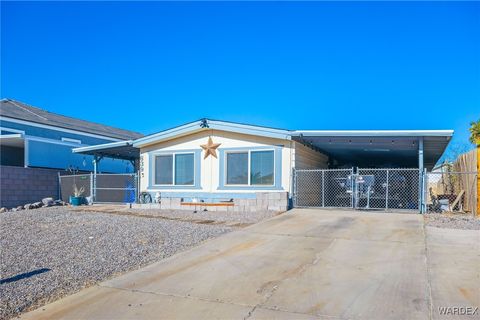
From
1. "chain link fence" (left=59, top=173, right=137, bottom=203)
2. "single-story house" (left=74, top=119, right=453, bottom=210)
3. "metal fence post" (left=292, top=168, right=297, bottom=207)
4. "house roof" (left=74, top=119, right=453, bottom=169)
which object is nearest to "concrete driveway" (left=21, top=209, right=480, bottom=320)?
"house roof" (left=74, top=119, right=453, bottom=169)

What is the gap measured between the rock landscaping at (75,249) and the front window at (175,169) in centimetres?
372

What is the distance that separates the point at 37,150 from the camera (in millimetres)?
19953

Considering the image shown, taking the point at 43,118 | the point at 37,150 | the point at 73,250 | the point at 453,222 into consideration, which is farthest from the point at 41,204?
the point at 453,222

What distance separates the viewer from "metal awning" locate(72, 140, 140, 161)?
15758mm

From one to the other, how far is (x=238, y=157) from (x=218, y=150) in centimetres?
83

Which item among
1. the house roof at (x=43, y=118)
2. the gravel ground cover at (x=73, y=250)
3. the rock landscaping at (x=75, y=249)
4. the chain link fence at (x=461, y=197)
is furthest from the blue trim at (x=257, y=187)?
the house roof at (x=43, y=118)

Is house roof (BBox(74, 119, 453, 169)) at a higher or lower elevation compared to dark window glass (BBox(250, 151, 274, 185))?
higher

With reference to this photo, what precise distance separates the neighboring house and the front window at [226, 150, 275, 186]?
10414 millimetres

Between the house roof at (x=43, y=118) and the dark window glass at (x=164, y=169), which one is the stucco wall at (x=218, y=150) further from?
the house roof at (x=43, y=118)

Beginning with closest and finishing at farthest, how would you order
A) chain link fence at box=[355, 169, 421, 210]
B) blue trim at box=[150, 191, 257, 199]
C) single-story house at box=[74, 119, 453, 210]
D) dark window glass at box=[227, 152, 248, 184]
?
single-story house at box=[74, 119, 453, 210] → blue trim at box=[150, 191, 257, 199] → dark window glass at box=[227, 152, 248, 184] → chain link fence at box=[355, 169, 421, 210]

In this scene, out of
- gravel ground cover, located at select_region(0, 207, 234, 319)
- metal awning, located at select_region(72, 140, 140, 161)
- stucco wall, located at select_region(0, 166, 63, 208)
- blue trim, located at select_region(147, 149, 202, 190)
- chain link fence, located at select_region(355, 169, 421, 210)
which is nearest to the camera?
gravel ground cover, located at select_region(0, 207, 234, 319)

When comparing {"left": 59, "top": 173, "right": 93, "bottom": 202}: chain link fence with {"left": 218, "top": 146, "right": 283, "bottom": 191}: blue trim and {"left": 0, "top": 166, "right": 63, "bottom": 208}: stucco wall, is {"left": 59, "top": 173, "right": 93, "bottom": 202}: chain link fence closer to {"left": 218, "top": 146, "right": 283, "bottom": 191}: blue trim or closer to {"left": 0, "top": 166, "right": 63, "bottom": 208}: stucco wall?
{"left": 0, "top": 166, "right": 63, "bottom": 208}: stucco wall

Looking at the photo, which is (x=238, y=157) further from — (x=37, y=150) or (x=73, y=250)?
(x=37, y=150)

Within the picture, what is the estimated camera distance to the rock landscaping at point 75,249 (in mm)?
4664
